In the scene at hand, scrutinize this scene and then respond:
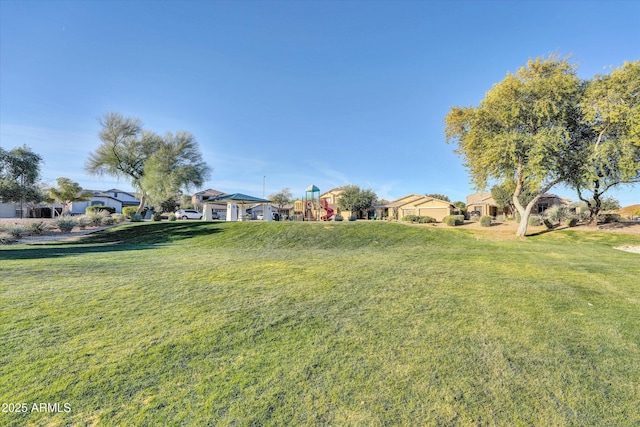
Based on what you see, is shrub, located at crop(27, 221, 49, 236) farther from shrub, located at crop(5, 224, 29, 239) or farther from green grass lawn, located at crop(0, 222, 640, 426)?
green grass lawn, located at crop(0, 222, 640, 426)

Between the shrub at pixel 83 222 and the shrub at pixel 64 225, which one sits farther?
the shrub at pixel 83 222

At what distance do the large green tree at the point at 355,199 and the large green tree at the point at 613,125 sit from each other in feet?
94.8

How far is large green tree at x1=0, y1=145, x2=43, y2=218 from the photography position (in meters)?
18.1

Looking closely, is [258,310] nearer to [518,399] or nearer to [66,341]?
[66,341]

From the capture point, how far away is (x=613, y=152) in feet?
52.1

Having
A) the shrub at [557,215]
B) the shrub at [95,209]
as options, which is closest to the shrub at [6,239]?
the shrub at [95,209]

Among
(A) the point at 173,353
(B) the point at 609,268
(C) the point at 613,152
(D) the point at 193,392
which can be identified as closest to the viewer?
(D) the point at 193,392

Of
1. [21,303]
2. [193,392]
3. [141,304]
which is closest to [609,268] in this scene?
[193,392]

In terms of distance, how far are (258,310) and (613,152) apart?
2060 cm

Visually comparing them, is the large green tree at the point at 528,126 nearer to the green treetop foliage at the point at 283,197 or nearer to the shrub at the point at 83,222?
the shrub at the point at 83,222

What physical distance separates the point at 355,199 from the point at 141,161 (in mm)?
27559

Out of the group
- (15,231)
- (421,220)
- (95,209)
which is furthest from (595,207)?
(95,209)

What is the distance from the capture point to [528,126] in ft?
58.7

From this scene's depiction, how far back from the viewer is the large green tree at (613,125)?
15516mm
